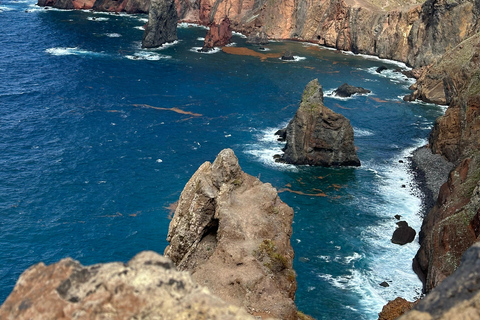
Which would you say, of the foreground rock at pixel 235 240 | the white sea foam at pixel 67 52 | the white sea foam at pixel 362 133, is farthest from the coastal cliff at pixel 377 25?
the foreground rock at pixel 235 240

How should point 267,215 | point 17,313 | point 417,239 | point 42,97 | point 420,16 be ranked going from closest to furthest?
1. point 17,313
2. point 267,215
3. point 417,239
4. point 42,97
5. point 420,16

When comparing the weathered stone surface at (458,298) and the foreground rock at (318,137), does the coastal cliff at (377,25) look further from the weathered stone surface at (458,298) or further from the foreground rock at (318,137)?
the weathered stone surface at (458,298)

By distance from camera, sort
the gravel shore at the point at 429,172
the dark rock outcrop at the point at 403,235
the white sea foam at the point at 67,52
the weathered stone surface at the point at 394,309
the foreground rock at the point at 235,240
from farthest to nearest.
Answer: the white sea foam at the point at 67,52 → the gravel shore at the point at 429,172 → the dark rock outcrop at the point at 403,235 → the weathered stone surface at the point at 394,309 → the foreground rock at the point at 235,240

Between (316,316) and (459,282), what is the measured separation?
147ft

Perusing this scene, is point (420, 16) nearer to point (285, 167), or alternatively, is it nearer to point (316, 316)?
point (285, 167)

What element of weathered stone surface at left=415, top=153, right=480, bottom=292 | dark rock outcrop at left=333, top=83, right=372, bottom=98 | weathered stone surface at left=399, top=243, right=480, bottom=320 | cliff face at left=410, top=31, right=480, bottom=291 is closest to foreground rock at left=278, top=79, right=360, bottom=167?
cliff face at left=410, top=31, right=480, bottom=291

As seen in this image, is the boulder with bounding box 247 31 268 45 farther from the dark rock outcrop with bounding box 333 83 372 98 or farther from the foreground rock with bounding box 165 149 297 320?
the foreground rock with bounding box 165 149 297 320

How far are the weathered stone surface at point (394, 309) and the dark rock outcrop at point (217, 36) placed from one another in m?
130

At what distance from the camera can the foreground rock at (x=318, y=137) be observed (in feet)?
301

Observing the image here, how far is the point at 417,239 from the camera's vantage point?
7106cm

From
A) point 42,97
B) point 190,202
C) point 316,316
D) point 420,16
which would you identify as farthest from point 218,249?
point 420,16

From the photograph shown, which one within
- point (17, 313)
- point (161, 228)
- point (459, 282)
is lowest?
point (161, 228)

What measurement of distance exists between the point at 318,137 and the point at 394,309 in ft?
145

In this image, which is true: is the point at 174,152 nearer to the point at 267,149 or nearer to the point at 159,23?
the point at 267,149
